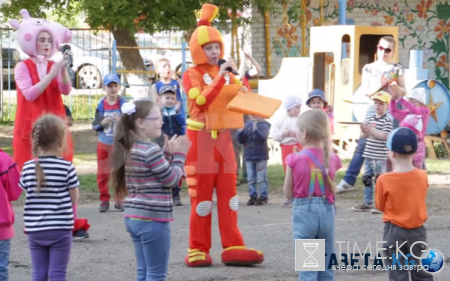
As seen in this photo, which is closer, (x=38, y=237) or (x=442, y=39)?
(x=38, y=237)

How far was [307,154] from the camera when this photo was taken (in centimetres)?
486

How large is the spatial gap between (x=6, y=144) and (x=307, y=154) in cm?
1073

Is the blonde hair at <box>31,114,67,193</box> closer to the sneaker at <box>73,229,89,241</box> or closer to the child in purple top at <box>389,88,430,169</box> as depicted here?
the sneaker at <box>73,229,89,241</box>

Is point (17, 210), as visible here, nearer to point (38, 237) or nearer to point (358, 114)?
point (38, 237)

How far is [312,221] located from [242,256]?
4.16 ft

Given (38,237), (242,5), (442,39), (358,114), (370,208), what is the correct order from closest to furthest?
(38,237) < (370,208) < (358,114) < (242,5) < (442,39)

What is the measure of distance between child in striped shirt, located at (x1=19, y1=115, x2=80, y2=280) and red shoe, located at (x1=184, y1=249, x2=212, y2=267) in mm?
1511

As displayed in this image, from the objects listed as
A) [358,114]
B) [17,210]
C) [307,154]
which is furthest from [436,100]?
[307,154]

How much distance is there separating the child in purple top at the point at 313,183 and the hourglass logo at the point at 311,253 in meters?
0.03

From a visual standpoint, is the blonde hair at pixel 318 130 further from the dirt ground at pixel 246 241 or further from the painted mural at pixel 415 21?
the painted mural at pixel 415 21

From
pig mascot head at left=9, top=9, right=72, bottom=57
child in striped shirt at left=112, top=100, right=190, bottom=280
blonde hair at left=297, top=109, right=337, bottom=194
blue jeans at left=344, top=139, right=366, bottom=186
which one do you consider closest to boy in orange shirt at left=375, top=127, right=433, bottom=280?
blonde hair at left=297, top=109, right=337, bottom=194

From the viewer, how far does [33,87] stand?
641 centimetres

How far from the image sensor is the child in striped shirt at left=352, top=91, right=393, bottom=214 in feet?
27.3

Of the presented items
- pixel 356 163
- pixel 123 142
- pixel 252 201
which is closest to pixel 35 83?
pixel 123 142
